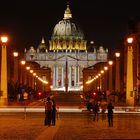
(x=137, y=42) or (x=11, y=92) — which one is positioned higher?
(x=137, y=42)

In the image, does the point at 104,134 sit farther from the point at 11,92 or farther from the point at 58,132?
the point at 11,92

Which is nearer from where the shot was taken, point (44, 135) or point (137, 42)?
point (44, 135)

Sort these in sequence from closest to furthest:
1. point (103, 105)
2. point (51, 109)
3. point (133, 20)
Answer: point (51, 109) → point (103, 105) → point (133, 20)

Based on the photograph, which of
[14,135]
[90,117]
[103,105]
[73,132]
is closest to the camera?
→ [14,135]

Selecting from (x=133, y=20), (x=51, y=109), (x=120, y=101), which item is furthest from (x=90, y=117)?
(x=133, y=20)

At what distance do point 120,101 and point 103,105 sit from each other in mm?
42599

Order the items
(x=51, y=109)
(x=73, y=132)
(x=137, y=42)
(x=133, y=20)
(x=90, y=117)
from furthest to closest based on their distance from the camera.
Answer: (x=133, y=20) → (x=137, y=42) → (x=90, y=117) → (x=51, y=109) → (x=73, y=132)

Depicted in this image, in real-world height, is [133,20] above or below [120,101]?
above

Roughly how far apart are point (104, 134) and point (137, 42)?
68.8 metres

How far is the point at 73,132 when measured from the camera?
94.3ft

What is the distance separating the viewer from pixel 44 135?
27.3m

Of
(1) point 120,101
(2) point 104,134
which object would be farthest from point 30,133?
(1) point 120,101

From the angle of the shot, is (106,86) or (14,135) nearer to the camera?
(14,135)

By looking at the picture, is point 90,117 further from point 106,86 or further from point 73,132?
point 106,86
